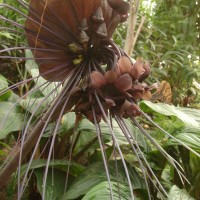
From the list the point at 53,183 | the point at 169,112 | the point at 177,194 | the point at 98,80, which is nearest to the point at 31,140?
the point at 98,80

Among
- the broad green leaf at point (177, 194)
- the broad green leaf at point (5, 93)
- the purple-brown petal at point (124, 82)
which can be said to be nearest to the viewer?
the purple-brown petal at point (124, 82)

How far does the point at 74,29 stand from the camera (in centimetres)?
52

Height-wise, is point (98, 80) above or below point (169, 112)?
above

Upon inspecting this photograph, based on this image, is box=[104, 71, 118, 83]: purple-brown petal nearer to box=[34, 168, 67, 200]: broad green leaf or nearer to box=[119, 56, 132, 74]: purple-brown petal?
box=[119, 56, 132, 74]: purple-brown petal

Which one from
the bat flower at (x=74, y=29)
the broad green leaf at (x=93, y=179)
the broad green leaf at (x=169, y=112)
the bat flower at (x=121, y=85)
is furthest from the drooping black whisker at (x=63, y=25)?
the broad green leaf at (x=169, y=112)

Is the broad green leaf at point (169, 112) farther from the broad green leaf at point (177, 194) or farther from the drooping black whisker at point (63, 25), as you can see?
the drooping black whisker at point (63, 25)

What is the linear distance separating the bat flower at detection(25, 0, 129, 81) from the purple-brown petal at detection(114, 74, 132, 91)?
0.09m

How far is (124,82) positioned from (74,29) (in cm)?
15

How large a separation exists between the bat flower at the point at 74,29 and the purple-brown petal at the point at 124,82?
0.09 m

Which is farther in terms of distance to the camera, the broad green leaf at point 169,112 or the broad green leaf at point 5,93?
the broad green leaf at point 5,93

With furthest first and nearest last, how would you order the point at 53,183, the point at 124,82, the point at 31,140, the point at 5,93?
the point at 5,93 < the point at 53,183 < the point at 31,140 < the point at 124,82

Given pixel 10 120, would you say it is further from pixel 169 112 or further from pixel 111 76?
pixel 111 76

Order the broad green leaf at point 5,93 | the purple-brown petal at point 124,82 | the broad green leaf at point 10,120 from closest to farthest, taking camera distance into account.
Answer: the purple-brown petal at point 124,82, the broad green leaf at point 10,120, the broad green leaf at point 5,93

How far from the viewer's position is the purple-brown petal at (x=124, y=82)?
0.43 m
